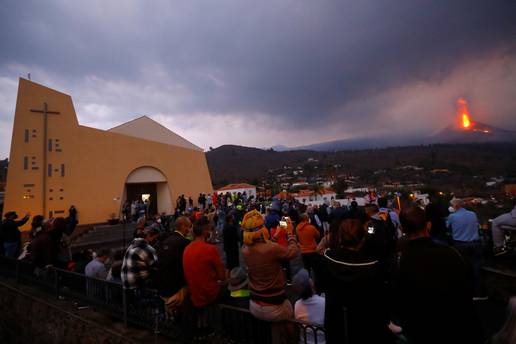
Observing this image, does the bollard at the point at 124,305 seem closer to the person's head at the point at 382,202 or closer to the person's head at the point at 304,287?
the person's head at the point at 304,287

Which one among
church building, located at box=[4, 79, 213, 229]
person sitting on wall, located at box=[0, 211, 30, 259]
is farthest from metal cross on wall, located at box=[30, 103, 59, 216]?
person sitting on wall, located at box=[0, 211, 30, 259]

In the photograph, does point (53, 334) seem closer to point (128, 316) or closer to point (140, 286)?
point (128, 316)

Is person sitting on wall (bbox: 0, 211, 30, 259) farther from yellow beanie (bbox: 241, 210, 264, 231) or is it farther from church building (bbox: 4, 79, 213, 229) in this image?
yellow beanie (bbox: 241, 210, 264, 231)

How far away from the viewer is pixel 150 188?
21.1 m

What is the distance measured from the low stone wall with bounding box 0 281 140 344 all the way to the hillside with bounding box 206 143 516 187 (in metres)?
55.5

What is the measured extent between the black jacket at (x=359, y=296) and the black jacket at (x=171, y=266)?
1921mm

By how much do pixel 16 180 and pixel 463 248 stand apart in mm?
18620

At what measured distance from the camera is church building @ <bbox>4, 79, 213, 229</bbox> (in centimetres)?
1454

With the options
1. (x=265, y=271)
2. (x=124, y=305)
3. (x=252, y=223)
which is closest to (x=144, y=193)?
(x=124, y=305)

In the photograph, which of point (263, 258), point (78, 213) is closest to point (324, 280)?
point (263, 258)

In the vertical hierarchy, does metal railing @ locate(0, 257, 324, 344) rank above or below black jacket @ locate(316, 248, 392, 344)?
below

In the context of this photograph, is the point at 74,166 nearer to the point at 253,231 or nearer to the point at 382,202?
the point at 382,202

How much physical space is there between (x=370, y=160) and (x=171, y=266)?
93.1 meters

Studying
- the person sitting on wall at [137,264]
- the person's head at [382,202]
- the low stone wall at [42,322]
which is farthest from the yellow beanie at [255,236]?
the person's head at [382,202]
